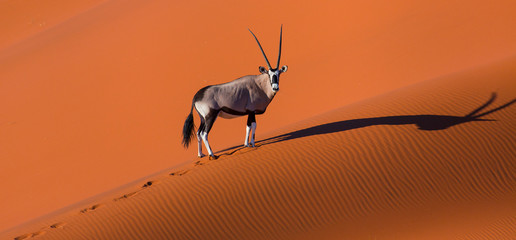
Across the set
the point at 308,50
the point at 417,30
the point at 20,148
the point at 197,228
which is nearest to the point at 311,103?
the point at 308,50

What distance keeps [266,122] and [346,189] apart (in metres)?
9.48

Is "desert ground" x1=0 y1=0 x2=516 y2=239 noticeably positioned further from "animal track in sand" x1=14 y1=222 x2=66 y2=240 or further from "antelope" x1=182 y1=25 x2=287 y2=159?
"antelope" x1=182 y1=25 x2=287 y2=159

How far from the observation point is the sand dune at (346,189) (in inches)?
323

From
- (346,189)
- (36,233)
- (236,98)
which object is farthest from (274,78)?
(36,233)

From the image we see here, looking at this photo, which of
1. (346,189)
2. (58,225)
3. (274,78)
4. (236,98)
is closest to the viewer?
(346,189)

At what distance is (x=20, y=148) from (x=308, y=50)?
10.8 metres

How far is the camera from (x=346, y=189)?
A: 899cm

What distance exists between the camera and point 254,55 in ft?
72.3

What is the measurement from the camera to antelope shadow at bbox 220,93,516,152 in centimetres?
1066

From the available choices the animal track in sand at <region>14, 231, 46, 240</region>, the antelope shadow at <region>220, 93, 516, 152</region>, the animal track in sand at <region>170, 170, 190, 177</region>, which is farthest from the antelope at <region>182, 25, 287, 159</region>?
the animal track in sand at <region>14, 231, 46, 240</region>

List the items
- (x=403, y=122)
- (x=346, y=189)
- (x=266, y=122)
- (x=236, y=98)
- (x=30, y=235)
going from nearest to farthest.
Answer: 1. (x=346, y=189)
2. (x=30, y=235)
3. (x=236, y=98)
4. (x=403, y=122)
5. (x=266, y=122)

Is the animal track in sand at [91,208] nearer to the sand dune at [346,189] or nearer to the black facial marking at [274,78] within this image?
the sand dune at [346,189]

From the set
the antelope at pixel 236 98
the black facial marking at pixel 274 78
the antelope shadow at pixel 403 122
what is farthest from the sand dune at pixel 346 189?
the black facial marking at pixel 274 78

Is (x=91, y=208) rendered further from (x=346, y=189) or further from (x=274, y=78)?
(x=346, y=189)
